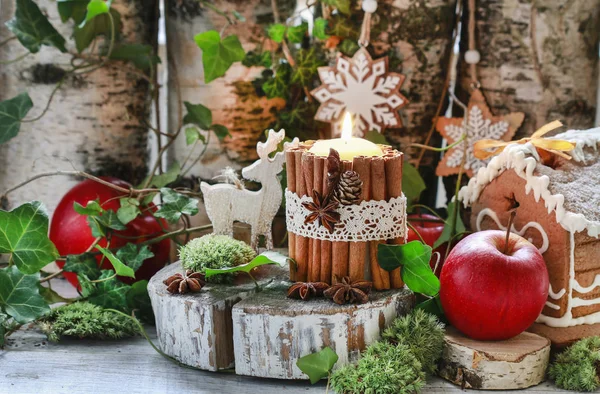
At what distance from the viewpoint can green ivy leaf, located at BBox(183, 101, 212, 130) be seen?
1.47 m

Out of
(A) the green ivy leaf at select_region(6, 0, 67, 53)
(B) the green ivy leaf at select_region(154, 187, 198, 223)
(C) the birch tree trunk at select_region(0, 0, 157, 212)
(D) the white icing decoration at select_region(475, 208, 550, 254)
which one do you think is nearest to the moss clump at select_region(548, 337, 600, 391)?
(D) the white icing decoration at select_region(475, 208, 550, 254)

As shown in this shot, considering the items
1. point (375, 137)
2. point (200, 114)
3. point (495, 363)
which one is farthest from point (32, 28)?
point (495, 363)

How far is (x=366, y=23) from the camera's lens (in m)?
1.43

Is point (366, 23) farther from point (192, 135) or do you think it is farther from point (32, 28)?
point (32, 28)

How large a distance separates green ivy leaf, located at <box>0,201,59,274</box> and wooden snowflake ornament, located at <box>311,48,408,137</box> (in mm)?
569

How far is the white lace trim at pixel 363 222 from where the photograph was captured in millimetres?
1079

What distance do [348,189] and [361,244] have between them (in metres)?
0.09

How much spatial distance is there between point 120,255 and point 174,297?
254mm

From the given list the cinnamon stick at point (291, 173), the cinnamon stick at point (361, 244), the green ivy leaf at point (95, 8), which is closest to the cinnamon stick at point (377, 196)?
the cinnamon stick at point (361, 244)

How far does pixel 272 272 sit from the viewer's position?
3.95 ft

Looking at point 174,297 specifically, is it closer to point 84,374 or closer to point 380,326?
point 84,374

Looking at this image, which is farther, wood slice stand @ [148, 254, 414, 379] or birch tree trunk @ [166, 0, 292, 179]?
birch tree trunk @ [166, 0, 292, 179]

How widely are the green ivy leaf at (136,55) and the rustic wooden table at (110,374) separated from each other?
0.60 metres

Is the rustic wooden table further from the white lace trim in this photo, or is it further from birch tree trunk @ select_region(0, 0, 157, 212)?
birch tree trunk @ select_region(0, 0, 157, 212)
